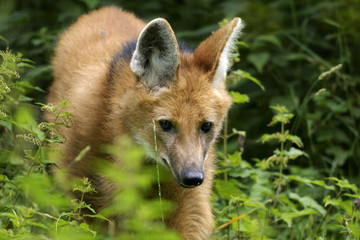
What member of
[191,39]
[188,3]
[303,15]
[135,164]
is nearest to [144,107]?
[135,164]

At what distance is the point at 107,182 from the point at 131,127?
1.30ft

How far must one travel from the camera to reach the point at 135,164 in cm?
193

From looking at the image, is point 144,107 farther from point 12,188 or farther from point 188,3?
point 188,3

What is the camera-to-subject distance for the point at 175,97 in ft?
11.0

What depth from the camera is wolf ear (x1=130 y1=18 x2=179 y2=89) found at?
10.6 feet

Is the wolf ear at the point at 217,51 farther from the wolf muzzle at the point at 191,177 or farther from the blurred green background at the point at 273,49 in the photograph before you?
the blurred green background at the point at 273,49

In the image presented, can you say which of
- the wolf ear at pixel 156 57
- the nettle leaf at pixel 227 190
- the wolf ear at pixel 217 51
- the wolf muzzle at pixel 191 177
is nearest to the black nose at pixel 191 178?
the wolf muzzle at pixel 191 177

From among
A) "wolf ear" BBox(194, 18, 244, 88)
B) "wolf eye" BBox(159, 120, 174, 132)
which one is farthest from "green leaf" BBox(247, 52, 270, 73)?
"wolf eye" BBox(159, 120, 174, 132)

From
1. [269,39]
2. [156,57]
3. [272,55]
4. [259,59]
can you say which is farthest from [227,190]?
[272,55]

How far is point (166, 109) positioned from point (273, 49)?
133 inches

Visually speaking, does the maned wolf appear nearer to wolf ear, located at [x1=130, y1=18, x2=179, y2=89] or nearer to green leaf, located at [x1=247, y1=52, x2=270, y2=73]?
wolf ear, located at [x1=130, y1=18, x2=179, y2=89]

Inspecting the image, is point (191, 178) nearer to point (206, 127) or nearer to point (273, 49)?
point (206, 127)

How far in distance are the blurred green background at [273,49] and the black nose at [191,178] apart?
270 cm

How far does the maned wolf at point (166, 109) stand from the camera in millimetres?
3243
